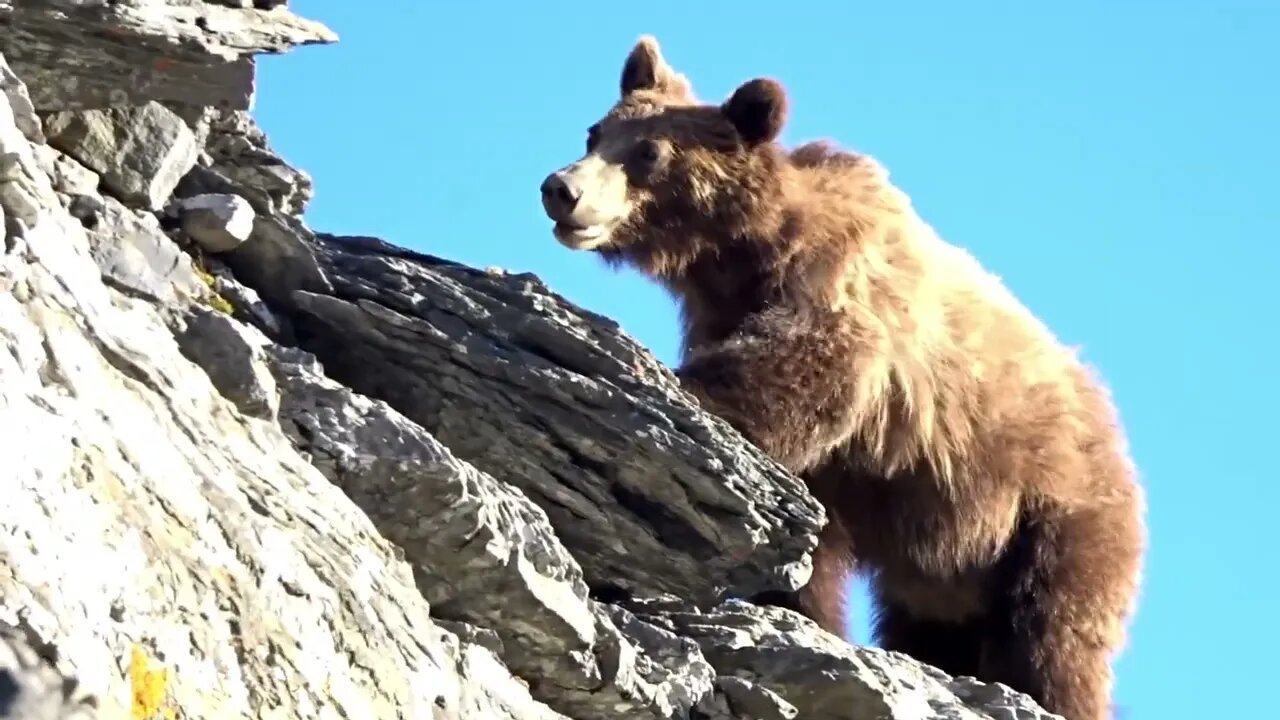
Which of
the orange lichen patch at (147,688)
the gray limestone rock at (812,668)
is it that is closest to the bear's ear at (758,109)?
the gray limestone rock at (812,668)

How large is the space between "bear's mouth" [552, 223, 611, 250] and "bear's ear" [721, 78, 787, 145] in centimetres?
111

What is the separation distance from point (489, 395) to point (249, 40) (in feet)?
4.58

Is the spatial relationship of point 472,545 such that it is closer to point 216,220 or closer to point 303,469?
point 303,469

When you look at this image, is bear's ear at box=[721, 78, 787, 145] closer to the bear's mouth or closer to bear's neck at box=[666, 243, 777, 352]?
bear's neck at box=[666, 243, 777, 352]

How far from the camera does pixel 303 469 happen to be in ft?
16.1

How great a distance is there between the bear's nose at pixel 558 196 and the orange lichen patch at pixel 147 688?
192 inches

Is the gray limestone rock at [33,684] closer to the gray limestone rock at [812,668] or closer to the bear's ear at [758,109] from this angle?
the gray limestone rock at [812,668]

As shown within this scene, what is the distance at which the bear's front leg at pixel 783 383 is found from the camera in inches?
298

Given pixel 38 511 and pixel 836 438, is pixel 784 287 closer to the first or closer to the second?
pixel 836 438

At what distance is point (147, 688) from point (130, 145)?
256 centimetres

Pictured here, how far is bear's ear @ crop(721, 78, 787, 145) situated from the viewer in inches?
361

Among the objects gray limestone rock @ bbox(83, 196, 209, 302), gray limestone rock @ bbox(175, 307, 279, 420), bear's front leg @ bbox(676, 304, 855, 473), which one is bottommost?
gray limestone rock @ bbox(175, 307, 279, 420)

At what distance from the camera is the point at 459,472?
5.16 metres

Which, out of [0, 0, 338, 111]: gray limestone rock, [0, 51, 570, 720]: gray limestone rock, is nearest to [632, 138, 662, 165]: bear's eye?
[0, 0, 338, 111]: gray limestone rock
